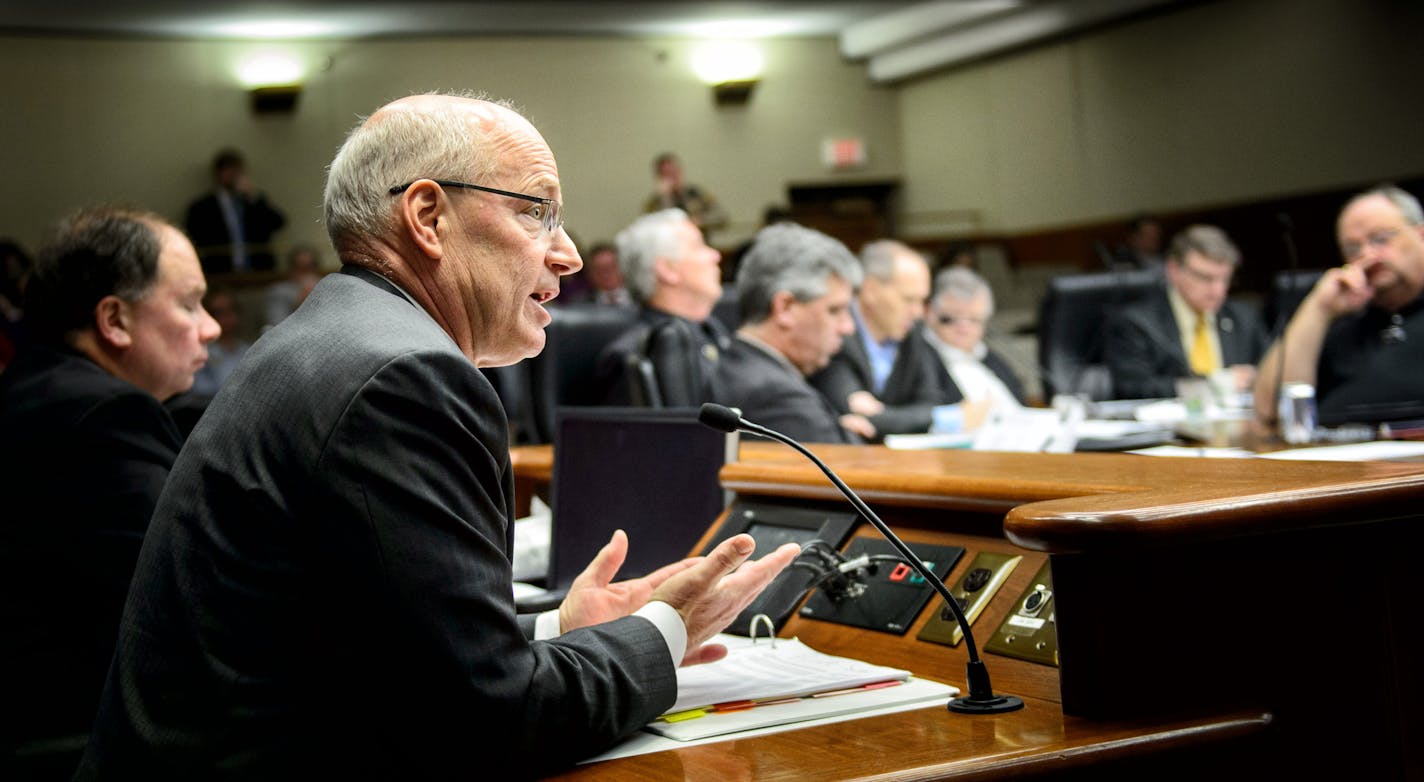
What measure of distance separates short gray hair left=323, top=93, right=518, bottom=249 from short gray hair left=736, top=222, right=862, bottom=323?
2047 mm

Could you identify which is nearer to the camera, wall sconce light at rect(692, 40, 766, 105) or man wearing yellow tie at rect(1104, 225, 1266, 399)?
man wearing yellow tie at rect(1104, 225, 1266, 399)

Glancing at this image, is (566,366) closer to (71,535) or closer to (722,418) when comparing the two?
(71,535)

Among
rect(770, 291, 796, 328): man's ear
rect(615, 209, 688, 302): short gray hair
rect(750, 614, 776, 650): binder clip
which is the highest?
rect(615, 209, 688, 302): short gray hair

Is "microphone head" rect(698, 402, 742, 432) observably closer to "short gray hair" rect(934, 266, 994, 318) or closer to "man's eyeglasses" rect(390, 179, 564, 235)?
"man's eyeglasses" rect(390, 179, 564, 235)

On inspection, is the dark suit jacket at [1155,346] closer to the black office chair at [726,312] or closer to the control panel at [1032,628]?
the black office chair at [726,312]

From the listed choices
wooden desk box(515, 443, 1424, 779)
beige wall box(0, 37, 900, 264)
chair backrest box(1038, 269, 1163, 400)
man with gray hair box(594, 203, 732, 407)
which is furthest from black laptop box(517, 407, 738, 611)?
beige wall box(0, 37, 900, 264)

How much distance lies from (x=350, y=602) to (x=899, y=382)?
3.57 m

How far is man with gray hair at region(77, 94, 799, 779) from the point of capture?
3.41 feet

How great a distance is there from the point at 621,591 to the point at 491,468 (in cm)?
30

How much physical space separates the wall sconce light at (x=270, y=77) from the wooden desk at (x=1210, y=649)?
9663 millimetres

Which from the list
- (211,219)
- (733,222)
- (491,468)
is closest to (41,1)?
(211,219)

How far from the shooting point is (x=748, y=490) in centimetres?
193

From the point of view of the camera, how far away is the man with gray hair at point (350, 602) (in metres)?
1.04

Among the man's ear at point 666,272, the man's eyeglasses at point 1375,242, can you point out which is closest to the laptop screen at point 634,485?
the man's ear at point 666,272
